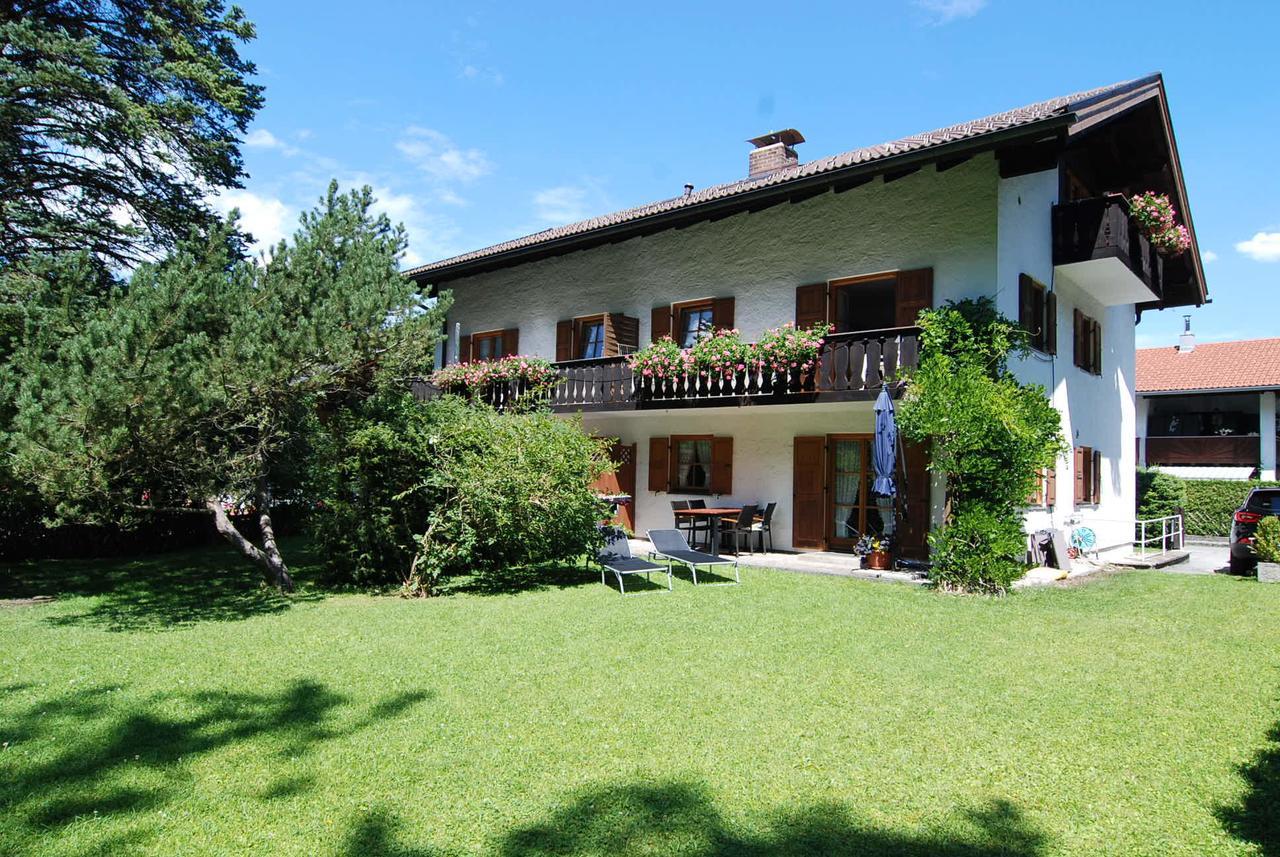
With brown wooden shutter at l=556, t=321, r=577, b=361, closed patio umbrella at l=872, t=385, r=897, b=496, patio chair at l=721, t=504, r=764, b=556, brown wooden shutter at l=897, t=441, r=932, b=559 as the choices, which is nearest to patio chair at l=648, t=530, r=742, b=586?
patio chair at l=721, t=504, r=764, b=556

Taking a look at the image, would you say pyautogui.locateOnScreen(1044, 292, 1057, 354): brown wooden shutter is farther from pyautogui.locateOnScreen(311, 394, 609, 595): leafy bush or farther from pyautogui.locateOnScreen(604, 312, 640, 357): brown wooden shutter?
pyautogui.locateOnScreen(311, 394, 609, 595): leafy bush

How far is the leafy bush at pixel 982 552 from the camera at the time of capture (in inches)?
358

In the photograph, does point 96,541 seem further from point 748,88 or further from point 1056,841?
point 1056,841

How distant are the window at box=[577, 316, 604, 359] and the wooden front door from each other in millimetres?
2115

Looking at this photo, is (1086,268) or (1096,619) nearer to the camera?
(1096,619)

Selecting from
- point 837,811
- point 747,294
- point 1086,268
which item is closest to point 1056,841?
point 837,811

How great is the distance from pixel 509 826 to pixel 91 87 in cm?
1139

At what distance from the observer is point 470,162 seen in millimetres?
12523

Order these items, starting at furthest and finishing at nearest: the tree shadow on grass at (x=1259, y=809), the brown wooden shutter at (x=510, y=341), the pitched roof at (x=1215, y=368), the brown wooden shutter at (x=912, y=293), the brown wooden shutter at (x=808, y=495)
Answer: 1. the pitched roof at (x=1215, y=368)
2. the brown wooden shutter at (x=510, y=341)
3. the brown wooden shutter at (x=808, y=495)
4. the brown wooden shutter at (x=912, y=293)
5. the tree shadow on grass at (x=1259, y=809)

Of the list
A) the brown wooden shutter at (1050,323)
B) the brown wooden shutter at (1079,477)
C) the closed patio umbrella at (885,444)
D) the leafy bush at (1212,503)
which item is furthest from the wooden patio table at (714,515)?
the leafy bush at (1212,503)

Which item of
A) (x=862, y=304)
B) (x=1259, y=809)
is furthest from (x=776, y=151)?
(x=1259, y=809)

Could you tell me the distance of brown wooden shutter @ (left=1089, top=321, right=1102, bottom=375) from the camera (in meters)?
14.9

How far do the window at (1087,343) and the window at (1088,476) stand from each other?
1590 millimetres

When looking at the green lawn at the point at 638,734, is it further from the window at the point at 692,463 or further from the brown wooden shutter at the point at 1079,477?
the window at the point at 692,463
